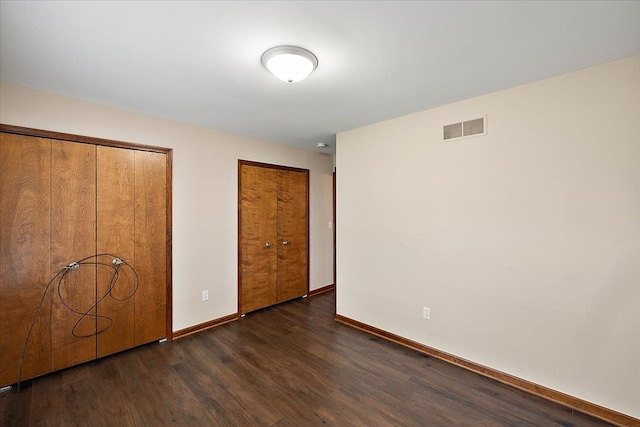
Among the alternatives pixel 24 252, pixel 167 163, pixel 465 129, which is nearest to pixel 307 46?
pixel 465 129

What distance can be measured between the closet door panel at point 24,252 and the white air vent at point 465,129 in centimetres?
360

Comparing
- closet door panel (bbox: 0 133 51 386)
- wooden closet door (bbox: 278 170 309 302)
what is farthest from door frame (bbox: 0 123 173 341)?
wooden closet door (bbox: 278 170 309 302)

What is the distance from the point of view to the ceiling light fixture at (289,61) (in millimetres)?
1681

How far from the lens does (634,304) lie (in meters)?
1.78

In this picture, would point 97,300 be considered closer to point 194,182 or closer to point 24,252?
point 24,252

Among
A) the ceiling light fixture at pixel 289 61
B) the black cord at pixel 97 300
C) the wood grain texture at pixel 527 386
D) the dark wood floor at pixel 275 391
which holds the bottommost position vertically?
the dark wood floor at pixel 275 391

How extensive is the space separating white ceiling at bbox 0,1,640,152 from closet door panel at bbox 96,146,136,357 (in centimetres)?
61

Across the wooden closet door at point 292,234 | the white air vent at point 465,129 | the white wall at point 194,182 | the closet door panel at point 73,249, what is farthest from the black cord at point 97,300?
the white air vent at point 465,129

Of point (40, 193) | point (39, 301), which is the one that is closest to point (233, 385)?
point (39, 301)

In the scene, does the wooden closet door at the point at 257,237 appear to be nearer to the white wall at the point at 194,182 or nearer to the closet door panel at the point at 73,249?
the white wall at the point at 194,182

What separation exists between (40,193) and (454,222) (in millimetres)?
3679

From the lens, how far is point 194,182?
125 inches

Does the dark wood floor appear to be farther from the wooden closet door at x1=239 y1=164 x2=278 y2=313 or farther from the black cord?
the wooden closet door at x1=239 y1=164 x2=278 y2=313

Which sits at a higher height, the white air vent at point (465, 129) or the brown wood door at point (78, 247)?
the white air vent at point (465, 129)
